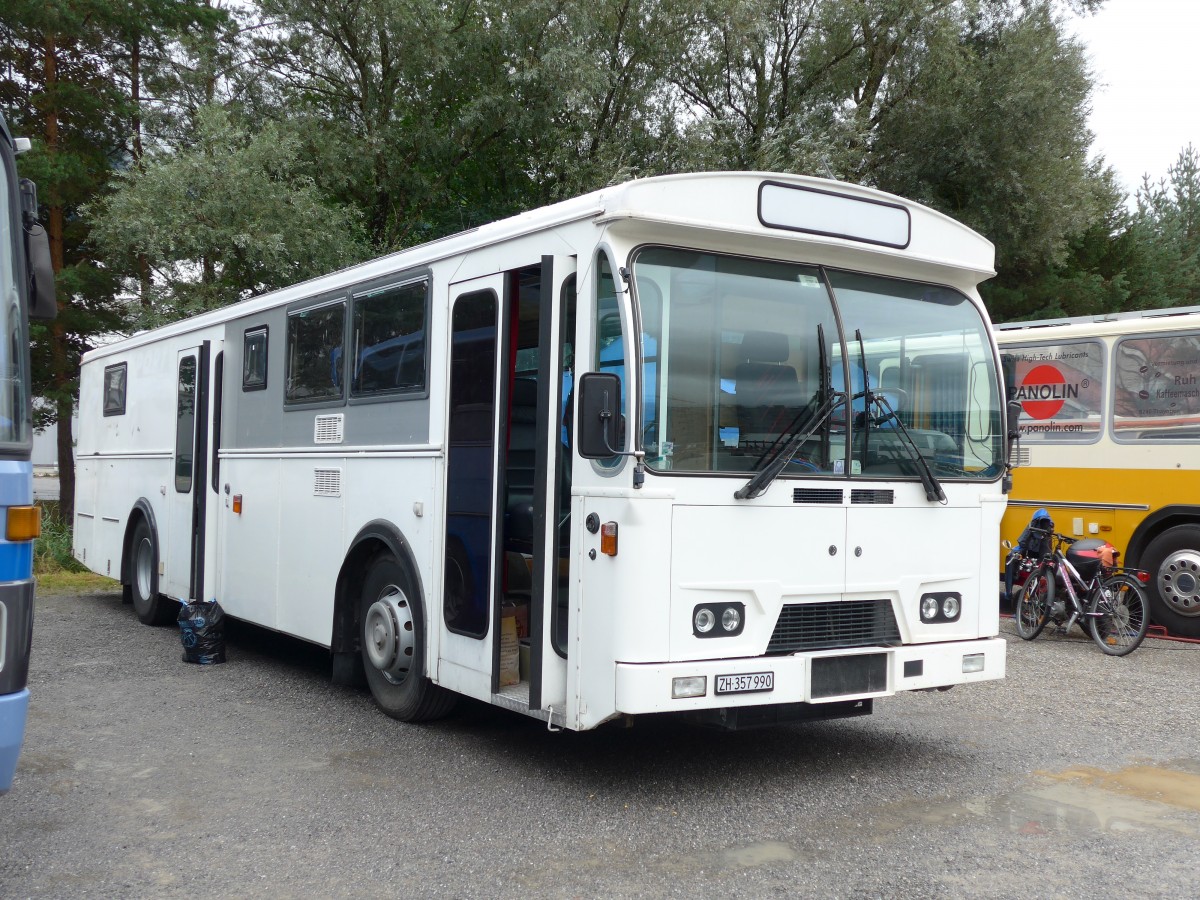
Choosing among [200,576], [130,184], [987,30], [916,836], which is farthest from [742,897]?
[987,30]

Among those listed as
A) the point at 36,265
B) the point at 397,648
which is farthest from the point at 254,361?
the point at 36,265

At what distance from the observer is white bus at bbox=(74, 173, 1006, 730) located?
558cm

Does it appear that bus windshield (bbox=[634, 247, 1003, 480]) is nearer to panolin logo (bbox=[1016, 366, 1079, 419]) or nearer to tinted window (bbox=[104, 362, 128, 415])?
panolin logo (bbox=[1016, 366, 1079, 419])

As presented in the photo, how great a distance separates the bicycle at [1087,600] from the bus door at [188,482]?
24.9 ft

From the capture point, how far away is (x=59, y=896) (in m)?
4.54

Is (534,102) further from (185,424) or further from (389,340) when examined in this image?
(389,340)

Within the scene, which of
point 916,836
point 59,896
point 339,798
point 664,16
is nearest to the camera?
point 59,896

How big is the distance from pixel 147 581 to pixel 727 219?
26.4ft

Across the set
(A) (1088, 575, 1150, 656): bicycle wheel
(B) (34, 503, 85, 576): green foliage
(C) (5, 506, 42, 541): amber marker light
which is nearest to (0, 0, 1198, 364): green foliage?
(B) (34, 503, 85, 576): green foliage

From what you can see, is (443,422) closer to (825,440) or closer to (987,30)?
(825,440)

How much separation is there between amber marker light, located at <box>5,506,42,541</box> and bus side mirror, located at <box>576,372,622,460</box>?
2238mm

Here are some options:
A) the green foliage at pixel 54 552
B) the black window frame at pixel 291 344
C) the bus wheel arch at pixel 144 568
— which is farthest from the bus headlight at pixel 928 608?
the green foliage at pixel 54 552

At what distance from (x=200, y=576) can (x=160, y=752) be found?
364cm

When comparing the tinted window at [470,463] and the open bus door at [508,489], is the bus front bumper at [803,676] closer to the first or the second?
the open bus door at [508,489]
